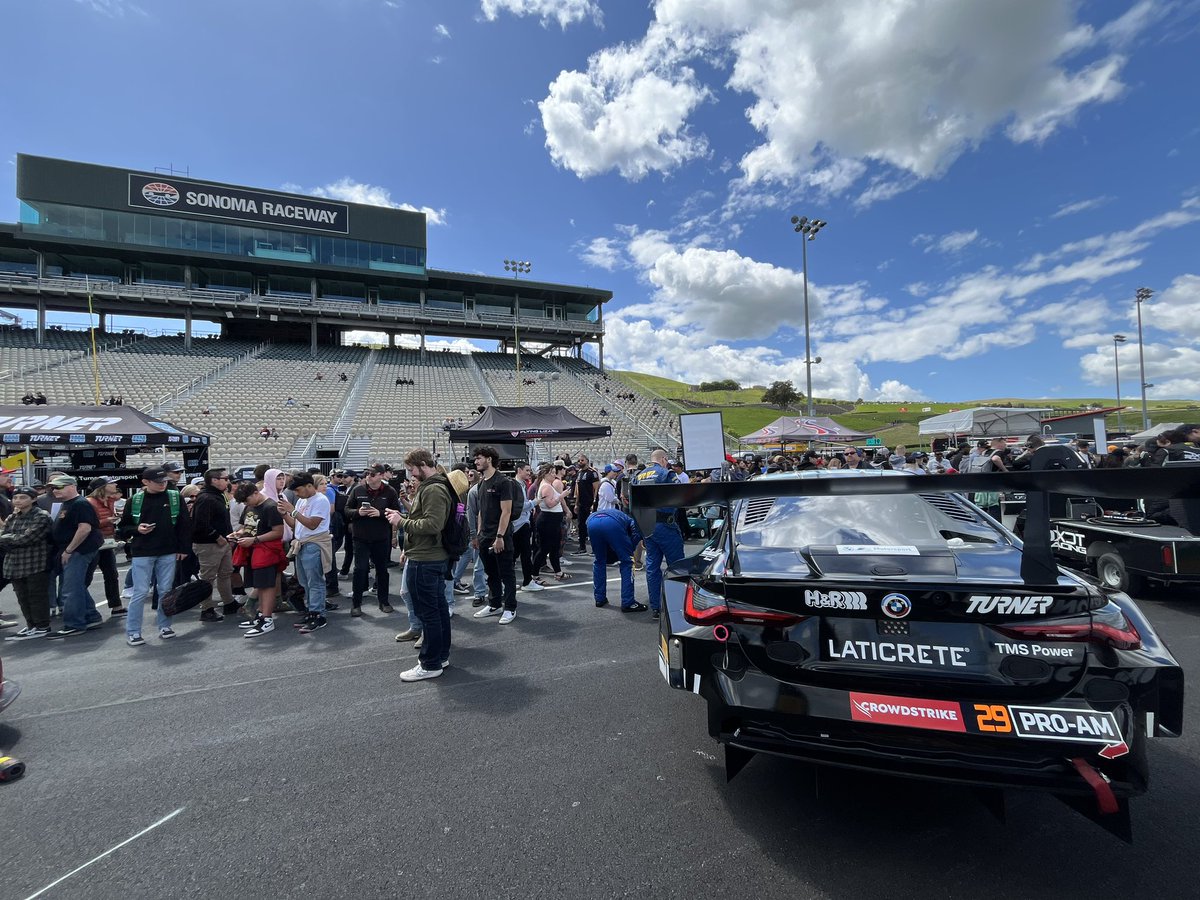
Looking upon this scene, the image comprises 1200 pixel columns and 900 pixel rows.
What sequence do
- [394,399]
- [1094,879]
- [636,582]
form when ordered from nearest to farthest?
1. [1094,879]
2. [636,582]
3. [394,399]

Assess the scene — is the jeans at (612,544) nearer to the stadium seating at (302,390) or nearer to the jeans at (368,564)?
the jeans at (368,564)

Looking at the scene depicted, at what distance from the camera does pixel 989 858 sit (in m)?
2.08

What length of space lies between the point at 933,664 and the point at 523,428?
1199 cm

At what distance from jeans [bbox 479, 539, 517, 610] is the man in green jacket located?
1327 mm

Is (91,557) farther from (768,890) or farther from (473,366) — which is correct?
(473,366)

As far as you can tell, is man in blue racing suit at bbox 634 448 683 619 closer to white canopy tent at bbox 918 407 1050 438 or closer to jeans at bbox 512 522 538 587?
jeans at bbox 512 522 538 587

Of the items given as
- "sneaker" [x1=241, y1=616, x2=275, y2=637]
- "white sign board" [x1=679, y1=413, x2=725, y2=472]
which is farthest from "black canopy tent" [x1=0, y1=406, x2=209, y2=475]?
"white sign board" [x1=679, y1=413, x2=725, y2=472]

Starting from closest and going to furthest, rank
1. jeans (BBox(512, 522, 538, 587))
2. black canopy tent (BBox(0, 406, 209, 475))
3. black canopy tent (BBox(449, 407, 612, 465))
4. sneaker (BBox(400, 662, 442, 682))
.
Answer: sneaker (BBox(400, 662, 442, 682)) → jeans (BBox(512, 522, 538, 587)) → black canopy tent (BBox(0, 406, 209, 475)) → black canopy tent (BBox(449, 407, 612, 465))

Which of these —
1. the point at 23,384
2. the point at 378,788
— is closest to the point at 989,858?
the point at 378,788

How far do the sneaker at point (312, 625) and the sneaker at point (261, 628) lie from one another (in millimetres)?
357

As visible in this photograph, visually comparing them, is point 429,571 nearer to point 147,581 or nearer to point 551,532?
point 147,581

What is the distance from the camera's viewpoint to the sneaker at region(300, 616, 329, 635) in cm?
554

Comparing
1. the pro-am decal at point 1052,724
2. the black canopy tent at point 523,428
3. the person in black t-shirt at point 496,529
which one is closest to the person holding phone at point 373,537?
the person in black t-shirt at point 496,529

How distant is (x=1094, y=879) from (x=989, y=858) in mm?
321
